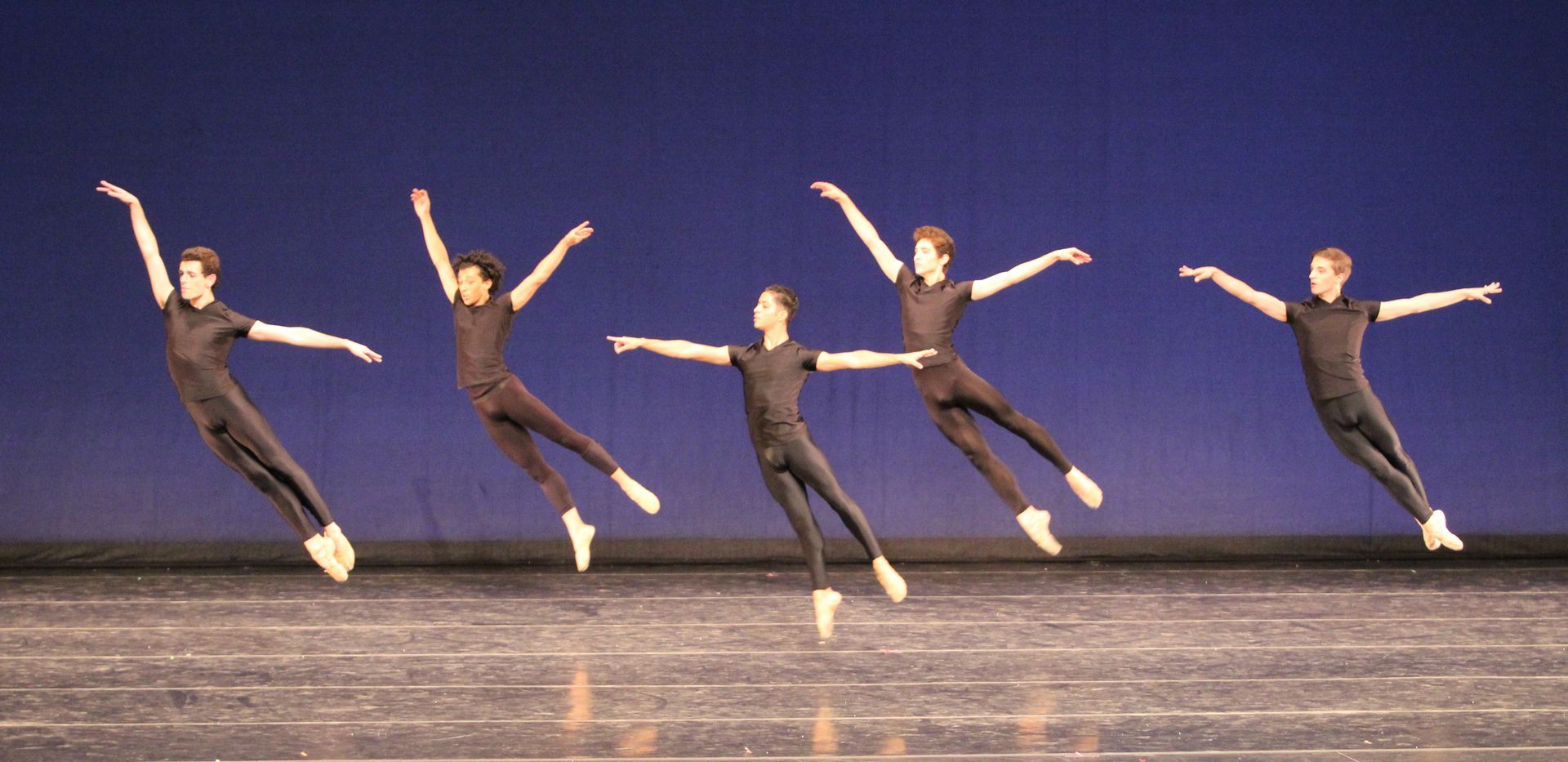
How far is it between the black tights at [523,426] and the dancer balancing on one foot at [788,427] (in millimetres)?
587

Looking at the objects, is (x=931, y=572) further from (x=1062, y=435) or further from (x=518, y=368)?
(x=518, y=368)

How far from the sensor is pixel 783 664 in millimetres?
6648

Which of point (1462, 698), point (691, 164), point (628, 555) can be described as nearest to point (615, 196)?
point (691, 164)

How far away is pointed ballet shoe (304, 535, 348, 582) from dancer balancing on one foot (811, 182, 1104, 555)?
2.28m

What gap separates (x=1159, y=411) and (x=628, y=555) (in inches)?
115

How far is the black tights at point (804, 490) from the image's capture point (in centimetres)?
608

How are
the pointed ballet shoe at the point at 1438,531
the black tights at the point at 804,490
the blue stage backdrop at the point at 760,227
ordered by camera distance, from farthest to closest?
the blue stage backdrop at the point at 760,227, the pointed ballet shoe at the point at 1438,531, the black tights at the point at 804,490

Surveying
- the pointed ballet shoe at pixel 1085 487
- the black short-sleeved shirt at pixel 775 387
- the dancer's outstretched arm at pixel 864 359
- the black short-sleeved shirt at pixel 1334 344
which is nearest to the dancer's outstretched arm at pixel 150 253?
the black short-sleeved shirt at pixel 775 387

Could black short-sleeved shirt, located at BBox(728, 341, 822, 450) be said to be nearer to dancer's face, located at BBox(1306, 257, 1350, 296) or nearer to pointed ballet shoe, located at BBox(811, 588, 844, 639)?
Result: pointed ballet shoe, located at BBox(811, 588, 844, 639)

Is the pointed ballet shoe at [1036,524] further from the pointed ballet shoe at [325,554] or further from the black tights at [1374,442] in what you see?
the pointed ballet shoe at [325,554]

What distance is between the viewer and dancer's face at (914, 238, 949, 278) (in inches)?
256

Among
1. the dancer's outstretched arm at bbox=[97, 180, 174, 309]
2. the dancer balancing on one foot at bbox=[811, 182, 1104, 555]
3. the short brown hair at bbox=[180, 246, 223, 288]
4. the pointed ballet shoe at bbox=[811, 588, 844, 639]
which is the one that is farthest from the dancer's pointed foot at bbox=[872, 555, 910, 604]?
the dancer's outstretched arm at bbox=[97, 180, 174, 309]

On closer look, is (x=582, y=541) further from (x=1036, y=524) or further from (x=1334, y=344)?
(x=1334, y=344)

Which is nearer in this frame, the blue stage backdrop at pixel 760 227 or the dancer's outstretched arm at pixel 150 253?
the dancer's outstretched arm at pixel 150 253
